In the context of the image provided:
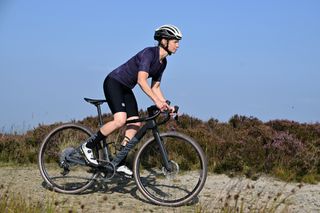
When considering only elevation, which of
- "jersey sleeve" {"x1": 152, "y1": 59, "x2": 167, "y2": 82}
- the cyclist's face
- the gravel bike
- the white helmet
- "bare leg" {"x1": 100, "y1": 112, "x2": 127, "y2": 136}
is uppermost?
the white helmet

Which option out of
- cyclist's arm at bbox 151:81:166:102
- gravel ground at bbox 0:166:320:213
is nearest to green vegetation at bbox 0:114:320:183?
gravel ground at bbox 0:166:320:213

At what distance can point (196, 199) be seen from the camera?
269 inches

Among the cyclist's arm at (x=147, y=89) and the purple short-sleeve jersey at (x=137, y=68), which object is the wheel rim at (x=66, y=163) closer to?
the purple short-sleeve jersey at (x=137, y=68)

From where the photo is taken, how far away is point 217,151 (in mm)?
9570

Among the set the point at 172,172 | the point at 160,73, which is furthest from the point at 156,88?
the point at 172,172

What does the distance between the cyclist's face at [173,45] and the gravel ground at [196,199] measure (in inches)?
70.7

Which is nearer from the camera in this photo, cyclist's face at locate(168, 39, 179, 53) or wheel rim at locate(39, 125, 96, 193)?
A: cyclist's face at locate(168, 39, 179, 53)

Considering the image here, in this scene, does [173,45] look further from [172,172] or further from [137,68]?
[172,172]

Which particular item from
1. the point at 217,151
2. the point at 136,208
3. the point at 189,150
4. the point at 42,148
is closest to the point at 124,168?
the point at 136,208

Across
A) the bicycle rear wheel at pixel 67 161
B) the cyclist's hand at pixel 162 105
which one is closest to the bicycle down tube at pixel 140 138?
the cyclist's hand at pixel 162 105

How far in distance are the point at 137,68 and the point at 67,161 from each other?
156cm

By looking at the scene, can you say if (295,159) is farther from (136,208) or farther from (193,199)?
(136,208)

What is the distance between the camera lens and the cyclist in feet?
20.9

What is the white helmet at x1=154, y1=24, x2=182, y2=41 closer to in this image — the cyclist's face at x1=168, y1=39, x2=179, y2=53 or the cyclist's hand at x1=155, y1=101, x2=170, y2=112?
the cyclist's face at x1=168, y1=39, x2=179, y2=53
